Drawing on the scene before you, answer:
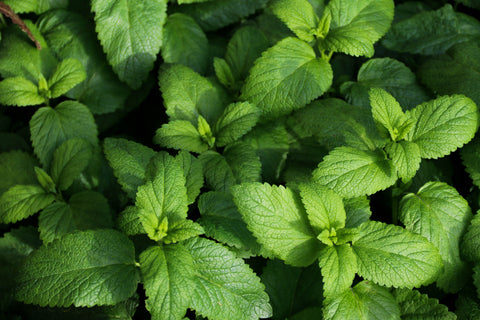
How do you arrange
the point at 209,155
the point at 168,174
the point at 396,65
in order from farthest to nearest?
the point at 396,65, the point at 209,155, the point at 168,174

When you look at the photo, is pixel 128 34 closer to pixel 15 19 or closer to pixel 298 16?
pixel 15 19

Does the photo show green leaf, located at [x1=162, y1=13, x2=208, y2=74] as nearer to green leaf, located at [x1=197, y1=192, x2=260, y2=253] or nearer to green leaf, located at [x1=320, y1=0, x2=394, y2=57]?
green leaf, located at [x1=320, y1=0, x2=394, y2=57]

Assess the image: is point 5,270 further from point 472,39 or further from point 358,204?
point 472,39

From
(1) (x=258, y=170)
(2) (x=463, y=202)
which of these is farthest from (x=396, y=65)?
(1) (x=258, y=170)

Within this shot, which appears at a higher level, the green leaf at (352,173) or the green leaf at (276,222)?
the green leaf at (352,173)

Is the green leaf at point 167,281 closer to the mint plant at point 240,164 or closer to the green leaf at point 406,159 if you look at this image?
the mint plant at point 240,164

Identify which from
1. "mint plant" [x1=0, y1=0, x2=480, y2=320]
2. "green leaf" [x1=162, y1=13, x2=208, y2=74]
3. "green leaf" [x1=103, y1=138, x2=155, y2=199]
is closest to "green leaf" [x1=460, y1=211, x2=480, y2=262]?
"mint plant" [x1=0, y1=0, x2=480, y2=320]

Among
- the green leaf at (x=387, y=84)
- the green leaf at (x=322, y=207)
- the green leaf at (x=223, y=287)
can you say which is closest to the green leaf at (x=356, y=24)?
the green leaf at (x=387, y=84)

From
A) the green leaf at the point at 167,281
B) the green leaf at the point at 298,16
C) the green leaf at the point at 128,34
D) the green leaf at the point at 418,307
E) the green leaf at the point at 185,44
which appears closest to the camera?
the green leaf at the point at 167,281
